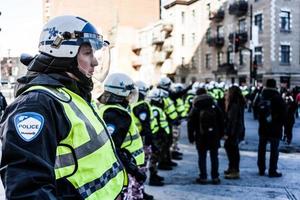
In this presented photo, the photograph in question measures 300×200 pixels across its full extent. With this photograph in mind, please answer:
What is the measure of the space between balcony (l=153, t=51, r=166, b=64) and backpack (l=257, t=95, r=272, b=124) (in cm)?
4674

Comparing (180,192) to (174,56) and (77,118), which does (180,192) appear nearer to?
(77,118)

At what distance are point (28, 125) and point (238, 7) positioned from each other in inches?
1026

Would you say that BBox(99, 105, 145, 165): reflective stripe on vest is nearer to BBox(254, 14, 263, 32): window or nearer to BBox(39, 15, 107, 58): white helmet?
BBox(39, 15, 107, 58): white helmet

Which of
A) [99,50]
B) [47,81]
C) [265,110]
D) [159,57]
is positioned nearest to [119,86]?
[99,50]

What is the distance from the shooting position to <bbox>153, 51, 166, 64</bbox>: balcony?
55.4 m

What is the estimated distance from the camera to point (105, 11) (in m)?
62.9

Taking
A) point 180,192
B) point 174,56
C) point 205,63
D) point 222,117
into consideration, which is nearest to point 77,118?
point 180,192

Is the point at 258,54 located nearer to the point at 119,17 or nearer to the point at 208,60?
the point at 208,60

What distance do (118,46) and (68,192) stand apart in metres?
61.9

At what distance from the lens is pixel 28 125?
70.0 inches

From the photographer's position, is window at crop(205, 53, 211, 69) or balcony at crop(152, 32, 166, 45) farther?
balcony at crop(152, 32, 166, 45)

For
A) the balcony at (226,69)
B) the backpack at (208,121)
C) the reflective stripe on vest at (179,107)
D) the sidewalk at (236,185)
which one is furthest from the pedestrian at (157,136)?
the balcony at (226,69)

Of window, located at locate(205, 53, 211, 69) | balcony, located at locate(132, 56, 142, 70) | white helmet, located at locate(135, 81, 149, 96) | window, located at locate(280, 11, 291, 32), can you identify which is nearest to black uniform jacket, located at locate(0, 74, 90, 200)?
white helmet, located at locate(135, 81, 149, 96)

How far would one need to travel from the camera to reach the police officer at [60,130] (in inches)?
68.7
